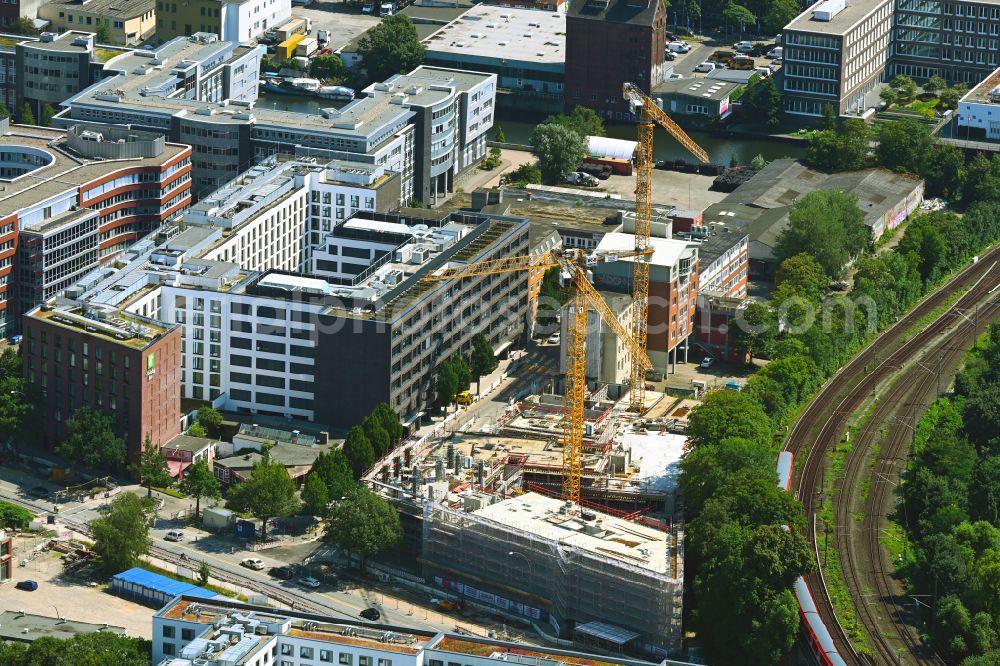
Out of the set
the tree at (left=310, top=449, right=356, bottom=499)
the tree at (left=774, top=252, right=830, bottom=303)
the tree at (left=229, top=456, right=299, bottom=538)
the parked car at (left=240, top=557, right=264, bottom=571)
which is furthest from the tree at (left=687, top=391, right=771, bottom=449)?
the parked car at (left=240, top=557, right=264, bottom=571)

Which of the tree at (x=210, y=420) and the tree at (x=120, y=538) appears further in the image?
the tree at (x=210, y=420)

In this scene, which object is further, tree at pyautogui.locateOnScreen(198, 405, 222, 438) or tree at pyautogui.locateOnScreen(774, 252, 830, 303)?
tree at pyautogui.locateOnScreen(774, 252, 830, 303)

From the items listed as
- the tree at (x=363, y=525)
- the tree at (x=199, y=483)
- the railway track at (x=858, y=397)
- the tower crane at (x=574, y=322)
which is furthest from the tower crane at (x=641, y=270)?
the tree at (x=199, y=483)

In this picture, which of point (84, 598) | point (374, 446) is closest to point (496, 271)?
point (374, 446)

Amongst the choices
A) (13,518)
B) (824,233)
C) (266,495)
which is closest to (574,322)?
(266,495)

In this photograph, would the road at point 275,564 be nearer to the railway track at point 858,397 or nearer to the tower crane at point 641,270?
the railway track at point 858,397

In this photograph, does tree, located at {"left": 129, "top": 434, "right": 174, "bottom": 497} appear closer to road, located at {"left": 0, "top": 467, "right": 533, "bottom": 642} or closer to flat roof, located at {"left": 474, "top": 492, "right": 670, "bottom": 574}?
road, located at {"left": 0, "top": 467, "right": 533, "bottom": 642}

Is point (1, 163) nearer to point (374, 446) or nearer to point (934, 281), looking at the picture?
point (374, 446)
